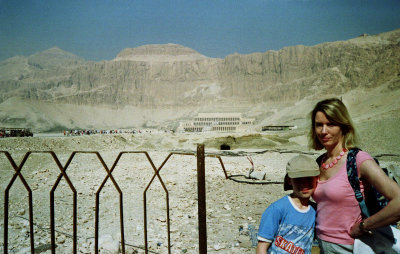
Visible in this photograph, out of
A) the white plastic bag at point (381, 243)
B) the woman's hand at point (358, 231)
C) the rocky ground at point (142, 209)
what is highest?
the woman's hand at point (358, 231)

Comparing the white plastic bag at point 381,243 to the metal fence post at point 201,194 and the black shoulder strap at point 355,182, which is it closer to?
the black shoulder strap at point 355,182

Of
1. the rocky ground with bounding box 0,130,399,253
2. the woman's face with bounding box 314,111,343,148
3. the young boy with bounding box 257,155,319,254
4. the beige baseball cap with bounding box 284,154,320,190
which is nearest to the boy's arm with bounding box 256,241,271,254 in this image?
the young boy with bounding box 257,155,319,254

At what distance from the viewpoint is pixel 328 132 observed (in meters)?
2.07

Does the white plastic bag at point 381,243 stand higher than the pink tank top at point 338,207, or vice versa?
the pink tank top at point 338,207

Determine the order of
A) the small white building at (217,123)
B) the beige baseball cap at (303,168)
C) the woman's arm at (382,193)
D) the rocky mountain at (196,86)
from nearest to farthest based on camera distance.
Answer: the woman's arm at (382,193) < the beige baseball cap at (303,168) < the small white building at (217,123) < the rocky mountain at (196,86)

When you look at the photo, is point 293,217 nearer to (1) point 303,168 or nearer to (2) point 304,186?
(2) point 304,186

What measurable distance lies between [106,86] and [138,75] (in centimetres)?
1698

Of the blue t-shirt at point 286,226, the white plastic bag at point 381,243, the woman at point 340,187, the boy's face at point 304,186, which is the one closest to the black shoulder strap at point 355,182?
the woman at point 340,187

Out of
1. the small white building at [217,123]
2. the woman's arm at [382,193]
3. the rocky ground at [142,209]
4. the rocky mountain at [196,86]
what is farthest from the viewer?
the rocky mountain at [196,86]

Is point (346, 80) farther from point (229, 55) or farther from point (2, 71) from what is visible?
point (2, 71)

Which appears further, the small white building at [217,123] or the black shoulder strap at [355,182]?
the small white building at [217,123]

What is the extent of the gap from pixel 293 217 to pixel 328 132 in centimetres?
66

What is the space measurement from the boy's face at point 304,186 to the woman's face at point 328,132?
0.29 m

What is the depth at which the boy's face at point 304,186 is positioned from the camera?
2.02 meters
